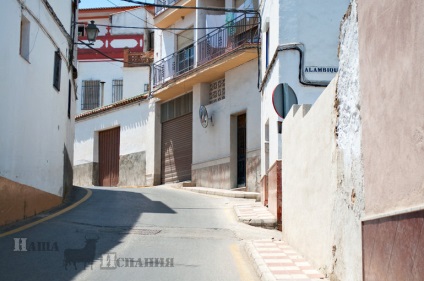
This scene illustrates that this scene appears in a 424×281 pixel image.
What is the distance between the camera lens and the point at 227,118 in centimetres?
2409

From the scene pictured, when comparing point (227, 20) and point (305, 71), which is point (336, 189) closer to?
point (305, 71)

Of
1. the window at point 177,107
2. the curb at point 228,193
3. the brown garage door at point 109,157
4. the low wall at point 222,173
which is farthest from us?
the brown garage door at point 109,157

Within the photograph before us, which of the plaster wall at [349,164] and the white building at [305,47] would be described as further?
the white building at [305,47]

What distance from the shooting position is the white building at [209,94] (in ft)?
75.1

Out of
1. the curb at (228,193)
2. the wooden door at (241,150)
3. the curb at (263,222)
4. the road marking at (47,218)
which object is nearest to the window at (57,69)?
the road marking at (47,218)

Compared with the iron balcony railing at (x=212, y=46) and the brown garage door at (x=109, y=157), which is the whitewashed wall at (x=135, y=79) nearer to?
the brown garage door at (x=109, y=157)

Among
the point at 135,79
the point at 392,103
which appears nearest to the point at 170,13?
the point at 135,79

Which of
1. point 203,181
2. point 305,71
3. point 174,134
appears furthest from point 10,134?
point 174,134

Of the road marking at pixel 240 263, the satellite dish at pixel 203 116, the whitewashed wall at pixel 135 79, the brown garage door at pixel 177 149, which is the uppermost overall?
the whitewashed wall at pixel 135 79

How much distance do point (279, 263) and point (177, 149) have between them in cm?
1929

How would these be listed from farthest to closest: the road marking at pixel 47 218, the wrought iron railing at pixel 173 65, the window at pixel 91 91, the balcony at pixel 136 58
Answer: the window at pixel 91 91
the balcony at pixel 136 58
the wrought iron railing at pixel 173 65
the road marking at pixel 47 218

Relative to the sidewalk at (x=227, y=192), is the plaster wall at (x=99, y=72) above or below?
above

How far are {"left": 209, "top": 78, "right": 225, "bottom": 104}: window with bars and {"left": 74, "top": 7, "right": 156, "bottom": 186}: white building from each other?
4.41 meters

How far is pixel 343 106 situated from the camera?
741 cm
